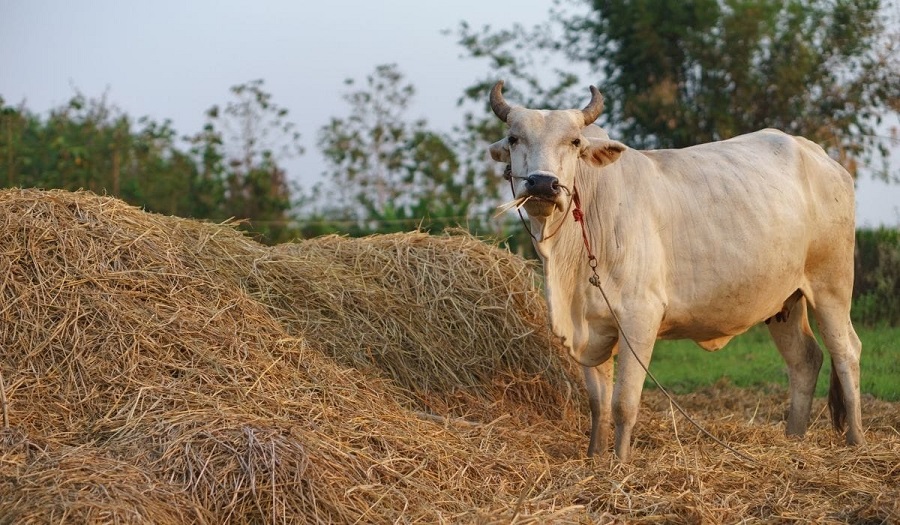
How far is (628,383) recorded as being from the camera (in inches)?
227

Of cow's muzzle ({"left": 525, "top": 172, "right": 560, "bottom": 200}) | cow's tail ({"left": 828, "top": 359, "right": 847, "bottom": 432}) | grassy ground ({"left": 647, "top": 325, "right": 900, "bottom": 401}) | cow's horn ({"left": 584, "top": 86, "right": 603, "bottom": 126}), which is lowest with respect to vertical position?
grassy ground ({"left": 647, "top": 325, "right": 900, "bottom": 401})

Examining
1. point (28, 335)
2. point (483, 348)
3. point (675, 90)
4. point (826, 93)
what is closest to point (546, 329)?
point (483, 348)

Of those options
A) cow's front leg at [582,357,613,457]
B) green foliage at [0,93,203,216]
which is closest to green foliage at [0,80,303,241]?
green foliage at [0,93,203,216]

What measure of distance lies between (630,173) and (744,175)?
2.58 feet

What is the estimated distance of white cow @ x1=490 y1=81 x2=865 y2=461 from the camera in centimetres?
574

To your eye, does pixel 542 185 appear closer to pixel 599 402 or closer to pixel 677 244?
pixel 677 244

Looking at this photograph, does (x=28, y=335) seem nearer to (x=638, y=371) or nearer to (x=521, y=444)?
(x=521, y=444)

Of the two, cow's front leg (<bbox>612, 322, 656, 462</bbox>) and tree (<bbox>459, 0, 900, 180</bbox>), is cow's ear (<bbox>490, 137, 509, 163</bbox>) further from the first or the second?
tree (<bbox>459, 0, 900, 180</bbox>)

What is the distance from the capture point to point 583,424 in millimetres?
6957

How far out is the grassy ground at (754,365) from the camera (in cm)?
898

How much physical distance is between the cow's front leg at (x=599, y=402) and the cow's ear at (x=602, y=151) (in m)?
1.17

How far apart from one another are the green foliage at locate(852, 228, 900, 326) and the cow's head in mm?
7564

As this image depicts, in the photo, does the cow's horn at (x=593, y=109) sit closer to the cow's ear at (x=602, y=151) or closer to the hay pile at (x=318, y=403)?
the cow's ear at (x=602, y=151)

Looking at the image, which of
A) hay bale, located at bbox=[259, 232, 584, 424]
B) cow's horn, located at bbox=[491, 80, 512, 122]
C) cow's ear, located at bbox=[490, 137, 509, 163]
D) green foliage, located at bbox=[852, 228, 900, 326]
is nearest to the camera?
cow's ear, located at bbox=[490, 137, 509, 163]
